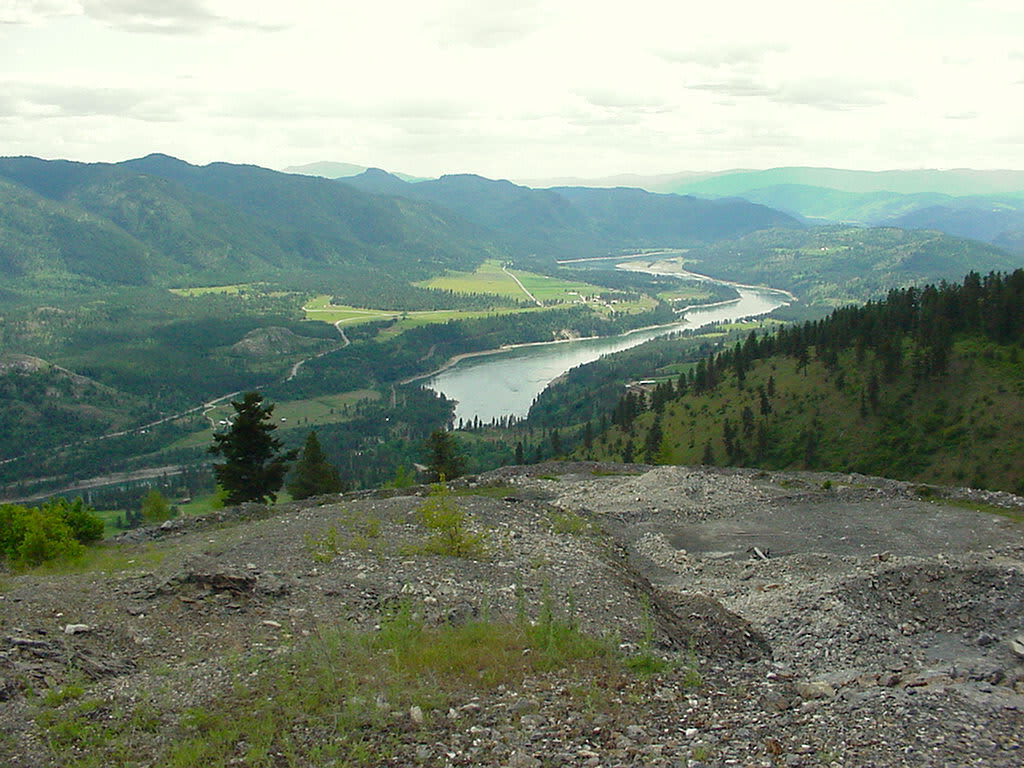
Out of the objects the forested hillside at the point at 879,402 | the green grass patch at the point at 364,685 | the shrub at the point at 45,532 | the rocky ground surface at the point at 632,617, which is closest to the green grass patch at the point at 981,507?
the rocky ground surface at the point at 632,617

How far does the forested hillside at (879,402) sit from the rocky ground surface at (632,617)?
2133 centimetres

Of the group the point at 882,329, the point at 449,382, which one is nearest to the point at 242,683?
the point at 882,329

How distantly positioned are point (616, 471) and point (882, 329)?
1625 inches

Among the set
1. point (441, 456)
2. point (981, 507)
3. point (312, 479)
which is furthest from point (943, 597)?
point (312, 479)

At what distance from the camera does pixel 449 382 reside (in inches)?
7702

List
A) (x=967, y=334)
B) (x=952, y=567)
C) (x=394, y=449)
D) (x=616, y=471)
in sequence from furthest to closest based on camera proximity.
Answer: (x=394, y=449), (x=967, y=334), (x=616, y=471), (x=952, y=567)

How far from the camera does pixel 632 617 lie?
17.7m

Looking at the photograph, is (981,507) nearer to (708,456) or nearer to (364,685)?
(364,685)

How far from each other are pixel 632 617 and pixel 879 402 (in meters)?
49.0

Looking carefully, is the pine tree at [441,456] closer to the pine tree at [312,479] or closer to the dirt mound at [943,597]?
the pine tree at [312,479]

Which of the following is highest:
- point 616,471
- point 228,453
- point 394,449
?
point 228,453

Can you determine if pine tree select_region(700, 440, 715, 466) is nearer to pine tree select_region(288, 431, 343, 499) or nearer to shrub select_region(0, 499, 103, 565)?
pine tree select_region(288, 431, 343, 499)

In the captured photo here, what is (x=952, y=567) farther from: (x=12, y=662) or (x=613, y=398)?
(x=613, y=398)

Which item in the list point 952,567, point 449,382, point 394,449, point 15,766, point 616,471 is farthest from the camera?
point 449,382
